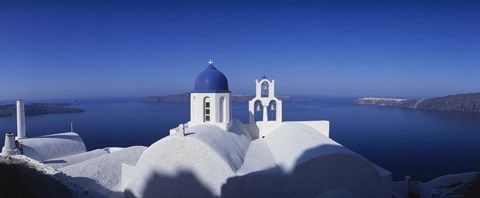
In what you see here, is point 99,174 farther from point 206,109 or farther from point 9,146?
point 206,109

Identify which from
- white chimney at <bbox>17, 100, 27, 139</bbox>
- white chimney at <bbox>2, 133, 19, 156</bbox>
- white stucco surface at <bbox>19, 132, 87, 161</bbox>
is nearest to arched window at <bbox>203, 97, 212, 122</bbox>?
white stucco surface at <bbox>19, 132, 87, 161</bbox>

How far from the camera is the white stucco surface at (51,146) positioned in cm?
1231

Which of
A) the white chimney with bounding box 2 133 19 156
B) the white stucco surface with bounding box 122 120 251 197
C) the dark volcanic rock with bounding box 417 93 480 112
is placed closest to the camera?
the white stucco surface with bounding box 122 120 251 197

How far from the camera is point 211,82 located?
1380 centimetres

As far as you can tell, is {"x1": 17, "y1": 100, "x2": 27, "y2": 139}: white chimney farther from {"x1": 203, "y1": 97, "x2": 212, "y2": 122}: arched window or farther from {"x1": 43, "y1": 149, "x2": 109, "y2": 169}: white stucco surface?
{"x1": 203, "y1": 97, "x2": 212, "y2": 122}: arched window

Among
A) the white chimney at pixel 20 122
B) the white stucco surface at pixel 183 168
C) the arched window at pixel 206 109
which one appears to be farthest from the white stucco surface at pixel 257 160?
the white chimney at pixel 20 122

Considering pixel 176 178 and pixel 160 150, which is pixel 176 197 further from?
pixel 160 150

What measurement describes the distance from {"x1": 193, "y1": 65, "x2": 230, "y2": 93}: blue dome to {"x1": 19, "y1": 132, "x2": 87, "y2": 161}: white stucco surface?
6531 mm

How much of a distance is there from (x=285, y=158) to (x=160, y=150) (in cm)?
405

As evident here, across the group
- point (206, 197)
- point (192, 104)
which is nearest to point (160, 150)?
point (206, 197)

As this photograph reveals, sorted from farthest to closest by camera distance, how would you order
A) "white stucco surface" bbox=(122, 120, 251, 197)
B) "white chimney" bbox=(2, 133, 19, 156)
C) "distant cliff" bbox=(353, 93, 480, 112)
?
"distant cliff" bbox=(353, 93, 480, 112) < "white chimney" bbox=(2, 133, 19, 156) < "white stucco surface" bbox=(122, 120, 251, 197)

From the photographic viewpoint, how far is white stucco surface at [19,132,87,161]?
12.3m

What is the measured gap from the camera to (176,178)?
9180 millimetres

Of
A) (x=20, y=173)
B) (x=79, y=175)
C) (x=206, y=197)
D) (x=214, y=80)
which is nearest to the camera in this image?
(x=20, y=173)
